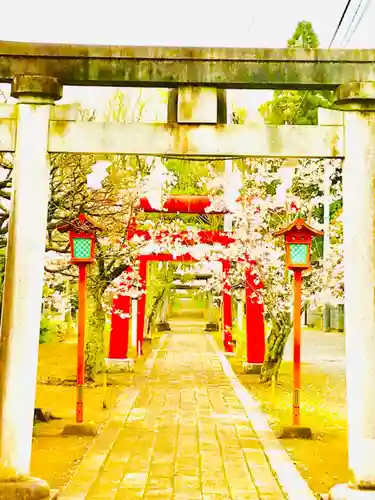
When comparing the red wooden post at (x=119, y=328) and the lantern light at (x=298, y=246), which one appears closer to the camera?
the lantern light at (x=298, y=246)

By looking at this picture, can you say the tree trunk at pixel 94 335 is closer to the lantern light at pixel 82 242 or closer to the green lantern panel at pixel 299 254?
the lantern light at pixel 82 242

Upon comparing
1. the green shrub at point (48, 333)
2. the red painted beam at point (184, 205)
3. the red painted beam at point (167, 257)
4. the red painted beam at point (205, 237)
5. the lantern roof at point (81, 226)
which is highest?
the red painted beam at point (184, 205)

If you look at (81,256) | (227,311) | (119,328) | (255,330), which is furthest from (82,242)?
(227,311)

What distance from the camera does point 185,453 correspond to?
8.08 meters

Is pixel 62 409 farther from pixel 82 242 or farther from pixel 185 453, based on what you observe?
pixel 185 453

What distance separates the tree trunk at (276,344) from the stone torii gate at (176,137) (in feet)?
26.9

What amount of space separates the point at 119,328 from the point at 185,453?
8890mm

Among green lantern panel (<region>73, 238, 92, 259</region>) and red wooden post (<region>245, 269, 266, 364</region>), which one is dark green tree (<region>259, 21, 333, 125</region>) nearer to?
red wooden post (<region>245, 269, 266, 364</region>)

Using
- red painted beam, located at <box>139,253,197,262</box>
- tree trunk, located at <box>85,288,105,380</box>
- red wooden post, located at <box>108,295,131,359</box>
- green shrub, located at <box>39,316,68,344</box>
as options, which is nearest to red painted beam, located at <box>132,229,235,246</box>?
red painted beam, located at <box>139,253,197,262</box>

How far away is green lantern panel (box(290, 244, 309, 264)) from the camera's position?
9516 millimetres

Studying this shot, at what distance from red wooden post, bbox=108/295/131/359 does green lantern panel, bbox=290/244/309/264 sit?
25.6ft

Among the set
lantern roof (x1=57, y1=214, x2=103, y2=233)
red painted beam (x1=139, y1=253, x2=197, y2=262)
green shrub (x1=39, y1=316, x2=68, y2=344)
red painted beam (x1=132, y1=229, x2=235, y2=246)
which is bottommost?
green shrub (x1=39, y1=316, x2=68, y2=344)

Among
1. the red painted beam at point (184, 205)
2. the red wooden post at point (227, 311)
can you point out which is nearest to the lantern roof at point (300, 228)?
the red painted beam at point (184, 205)

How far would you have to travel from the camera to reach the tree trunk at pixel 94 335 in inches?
571
